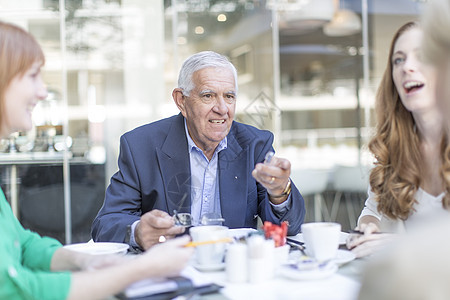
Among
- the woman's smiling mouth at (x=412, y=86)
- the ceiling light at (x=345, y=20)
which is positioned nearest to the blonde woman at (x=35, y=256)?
the woman's smiling mouth at (x=412, y=86)

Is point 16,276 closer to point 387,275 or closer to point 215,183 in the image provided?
point 387,275

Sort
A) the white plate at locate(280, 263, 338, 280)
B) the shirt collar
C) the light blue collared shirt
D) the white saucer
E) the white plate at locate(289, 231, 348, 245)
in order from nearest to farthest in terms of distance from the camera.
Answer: the white plate at locate(280, 263, 338, 280)
the white saucer
the white plate at locate(289, 231, 348, 245)
the light blue collared shirt
the shirt collar

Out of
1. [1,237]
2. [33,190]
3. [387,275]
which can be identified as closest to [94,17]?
[33,190]

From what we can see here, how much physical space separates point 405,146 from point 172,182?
0.97m

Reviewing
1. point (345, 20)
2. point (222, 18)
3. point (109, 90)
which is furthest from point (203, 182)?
point (345, 20)

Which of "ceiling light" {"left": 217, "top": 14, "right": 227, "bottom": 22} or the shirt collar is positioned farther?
"ceiling light" {"left": 217, "top": 14, "right": 227, "bottom": 22}

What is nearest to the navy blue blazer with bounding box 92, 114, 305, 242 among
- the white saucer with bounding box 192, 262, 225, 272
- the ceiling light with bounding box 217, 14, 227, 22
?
the white saucer with bounding box 192, 262, 225, 272

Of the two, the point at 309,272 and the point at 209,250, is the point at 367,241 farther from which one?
the point at 209,250

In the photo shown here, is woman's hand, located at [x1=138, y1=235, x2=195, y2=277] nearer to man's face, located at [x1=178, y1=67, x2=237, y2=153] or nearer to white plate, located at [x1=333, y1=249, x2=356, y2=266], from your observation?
white plate, located at [x1=333, y1=249, x2=356, y2=266]

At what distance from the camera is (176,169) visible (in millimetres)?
2100

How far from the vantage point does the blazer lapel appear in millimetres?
1997

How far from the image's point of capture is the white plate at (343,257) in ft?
4.42

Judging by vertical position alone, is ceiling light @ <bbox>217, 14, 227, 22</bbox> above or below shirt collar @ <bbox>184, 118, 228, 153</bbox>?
above

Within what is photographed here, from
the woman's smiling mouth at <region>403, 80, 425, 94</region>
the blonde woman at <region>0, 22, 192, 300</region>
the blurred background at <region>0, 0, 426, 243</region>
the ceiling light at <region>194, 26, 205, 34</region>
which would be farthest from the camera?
the ceiling light at <region>194, 26, 205, 34</region>
